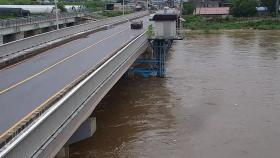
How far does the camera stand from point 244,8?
125 m

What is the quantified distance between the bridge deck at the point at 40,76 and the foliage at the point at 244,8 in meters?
90.5

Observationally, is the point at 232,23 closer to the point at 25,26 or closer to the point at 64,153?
the point at 25,26

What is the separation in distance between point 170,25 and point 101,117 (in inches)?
670

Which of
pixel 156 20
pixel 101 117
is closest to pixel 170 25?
pixel 156 20

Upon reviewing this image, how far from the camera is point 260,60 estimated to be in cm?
5331

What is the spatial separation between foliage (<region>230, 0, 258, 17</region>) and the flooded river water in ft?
251

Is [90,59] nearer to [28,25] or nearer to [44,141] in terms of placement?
[44,141]

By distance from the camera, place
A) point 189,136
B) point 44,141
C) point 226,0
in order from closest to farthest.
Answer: point 44,141 < point 189,136 < point 226,0

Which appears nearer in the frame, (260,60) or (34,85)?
(34,85)

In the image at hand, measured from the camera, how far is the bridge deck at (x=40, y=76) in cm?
1850

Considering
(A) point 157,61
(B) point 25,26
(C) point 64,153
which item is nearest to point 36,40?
(A) point 157,61

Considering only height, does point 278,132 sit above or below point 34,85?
below

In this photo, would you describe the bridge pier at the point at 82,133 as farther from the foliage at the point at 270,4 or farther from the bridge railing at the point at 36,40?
the foliage at the point at 270,4

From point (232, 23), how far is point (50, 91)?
96.7m
